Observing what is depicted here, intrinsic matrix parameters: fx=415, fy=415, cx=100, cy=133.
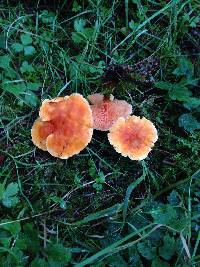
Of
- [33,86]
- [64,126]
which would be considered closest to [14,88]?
[33,86]

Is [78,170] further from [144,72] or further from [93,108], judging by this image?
[144,72]

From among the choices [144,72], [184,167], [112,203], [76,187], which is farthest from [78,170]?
[144,72]

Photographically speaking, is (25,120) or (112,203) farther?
(25,120)

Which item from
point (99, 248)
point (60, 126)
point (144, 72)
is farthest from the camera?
point (144, 72)

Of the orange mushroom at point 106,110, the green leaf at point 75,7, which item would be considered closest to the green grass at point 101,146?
the green leaf at point 75,7

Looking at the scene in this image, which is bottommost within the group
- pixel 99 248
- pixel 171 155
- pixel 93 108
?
pixel 99 248

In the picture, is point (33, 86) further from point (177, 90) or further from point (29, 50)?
point (177, 90)
